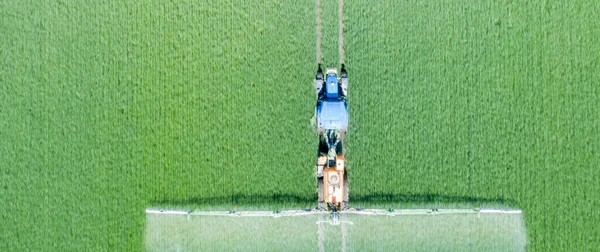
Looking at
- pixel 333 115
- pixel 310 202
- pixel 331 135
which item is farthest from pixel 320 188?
pixel 333 115

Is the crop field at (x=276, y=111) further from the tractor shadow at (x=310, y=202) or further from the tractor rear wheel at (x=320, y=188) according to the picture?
the tractor rear wheel at (x=320, y=188)

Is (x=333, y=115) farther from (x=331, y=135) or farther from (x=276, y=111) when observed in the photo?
(x=276, y=111)

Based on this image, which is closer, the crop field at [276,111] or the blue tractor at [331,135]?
the blue tractor at [331,135]

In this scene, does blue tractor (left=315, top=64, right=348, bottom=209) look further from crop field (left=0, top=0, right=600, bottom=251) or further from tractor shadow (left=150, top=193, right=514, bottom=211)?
tractor shadow (left=150, top=193, right=514, bottom=211)

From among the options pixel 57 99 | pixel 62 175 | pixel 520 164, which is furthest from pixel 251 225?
pixel 520 164

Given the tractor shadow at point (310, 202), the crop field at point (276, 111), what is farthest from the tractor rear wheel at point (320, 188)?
the crop field at point (276, 111)
